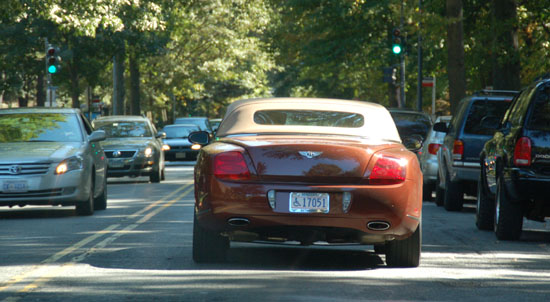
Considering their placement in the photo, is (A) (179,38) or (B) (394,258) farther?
(A) (179,38)

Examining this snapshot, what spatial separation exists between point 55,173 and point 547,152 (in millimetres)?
6785

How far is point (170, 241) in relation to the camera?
37.7 ft

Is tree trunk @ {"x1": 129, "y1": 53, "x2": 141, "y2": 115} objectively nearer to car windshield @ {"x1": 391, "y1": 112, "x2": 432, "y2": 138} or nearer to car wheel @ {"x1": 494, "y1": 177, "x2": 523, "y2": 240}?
car windshield @ {"x1": 391, "y1": 112, "x2": 432, "y2": 138}

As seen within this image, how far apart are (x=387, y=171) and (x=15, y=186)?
7.16m

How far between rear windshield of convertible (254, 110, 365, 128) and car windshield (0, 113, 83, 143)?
6625mm

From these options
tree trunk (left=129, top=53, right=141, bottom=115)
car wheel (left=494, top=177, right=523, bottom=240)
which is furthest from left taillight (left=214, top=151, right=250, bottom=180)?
tree trunk (left=129, top=53, right=141, bottom=115)

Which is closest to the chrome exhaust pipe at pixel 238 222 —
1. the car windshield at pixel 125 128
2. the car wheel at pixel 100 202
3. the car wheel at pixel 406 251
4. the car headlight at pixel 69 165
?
the car wheel at pixel 406 251

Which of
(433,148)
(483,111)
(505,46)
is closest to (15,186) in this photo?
(483,111)

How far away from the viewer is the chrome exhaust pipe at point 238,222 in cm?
877

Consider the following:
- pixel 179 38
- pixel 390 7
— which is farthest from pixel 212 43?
pixel 390 7

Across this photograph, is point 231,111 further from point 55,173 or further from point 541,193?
point 55,173

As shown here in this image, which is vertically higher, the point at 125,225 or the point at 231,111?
the point at 231,111

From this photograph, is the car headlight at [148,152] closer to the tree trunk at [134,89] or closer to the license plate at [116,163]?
the license plate at [116,163]

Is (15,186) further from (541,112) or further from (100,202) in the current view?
(541,112)
